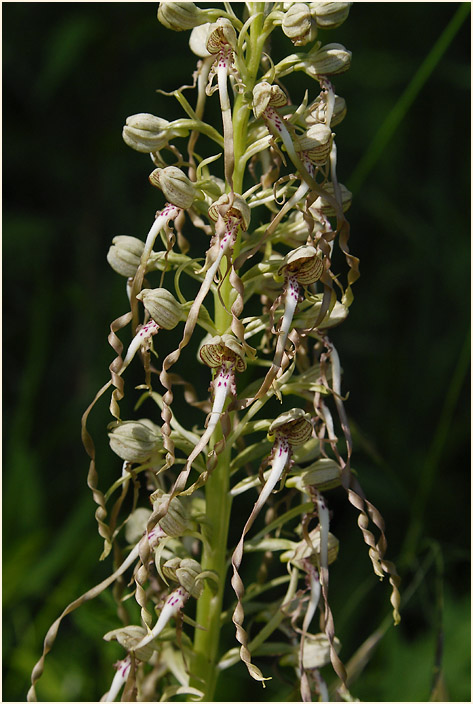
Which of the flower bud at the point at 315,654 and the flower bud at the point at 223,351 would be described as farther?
the flower bud at the point at 315,654

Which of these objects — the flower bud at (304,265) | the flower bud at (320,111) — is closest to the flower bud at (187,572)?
the flower bud at (304,265)

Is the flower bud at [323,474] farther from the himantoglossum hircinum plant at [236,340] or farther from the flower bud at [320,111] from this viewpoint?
the flower bud at [320,111]

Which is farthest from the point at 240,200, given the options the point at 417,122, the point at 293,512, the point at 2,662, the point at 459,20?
the point at 417,122

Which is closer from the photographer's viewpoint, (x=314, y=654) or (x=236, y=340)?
(x=236, y=340)

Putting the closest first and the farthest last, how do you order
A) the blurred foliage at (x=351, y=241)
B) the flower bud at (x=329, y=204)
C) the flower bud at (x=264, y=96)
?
the flower bud at (x=264, y=96)
the flower bud at (x=329, y=204)
the blurred foliage at (x=351, y=241)

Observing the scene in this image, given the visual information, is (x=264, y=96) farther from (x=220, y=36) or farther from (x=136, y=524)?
(x=136, y=524)

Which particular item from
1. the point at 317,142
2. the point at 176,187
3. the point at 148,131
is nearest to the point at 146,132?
the point at 148,131

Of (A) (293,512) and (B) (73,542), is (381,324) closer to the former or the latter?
(B) (73,542)
